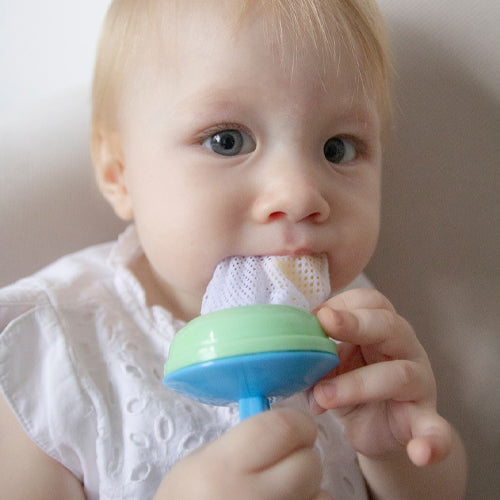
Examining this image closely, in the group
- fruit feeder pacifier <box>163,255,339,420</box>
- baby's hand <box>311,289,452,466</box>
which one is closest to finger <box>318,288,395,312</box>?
baby's hand <box>311,289,452,466</box>

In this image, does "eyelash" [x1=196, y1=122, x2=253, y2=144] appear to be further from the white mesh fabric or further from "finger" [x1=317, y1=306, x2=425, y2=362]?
"finger" [x1=317, y1=306, x2=425, y2=362]

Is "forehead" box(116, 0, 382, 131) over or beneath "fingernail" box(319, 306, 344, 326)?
over

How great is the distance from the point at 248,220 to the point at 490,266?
0.63 meters

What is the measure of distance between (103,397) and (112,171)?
36cm


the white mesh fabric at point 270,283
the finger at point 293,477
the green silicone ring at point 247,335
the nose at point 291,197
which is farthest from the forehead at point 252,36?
the finger at point 293,477

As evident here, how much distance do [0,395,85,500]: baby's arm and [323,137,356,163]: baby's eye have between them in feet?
1.82

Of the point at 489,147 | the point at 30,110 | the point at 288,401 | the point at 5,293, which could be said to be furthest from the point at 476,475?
the point at 30,110

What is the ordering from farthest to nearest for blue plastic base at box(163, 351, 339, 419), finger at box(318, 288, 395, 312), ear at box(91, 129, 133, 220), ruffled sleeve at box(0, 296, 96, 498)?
ear at box(91, 129, 133, 220) → ruffled sleeve at box(0, 296, 96, 498) → finger at box(318, 288, 395, 312) → blue plastic base at box(163, 351, 339, 419)

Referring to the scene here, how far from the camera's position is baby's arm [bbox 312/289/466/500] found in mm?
562

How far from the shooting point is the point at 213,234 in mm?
708

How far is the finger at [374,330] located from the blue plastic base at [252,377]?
43mm

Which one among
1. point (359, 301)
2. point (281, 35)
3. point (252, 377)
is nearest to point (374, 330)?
point (359, 301)

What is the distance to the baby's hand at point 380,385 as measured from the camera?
56cm

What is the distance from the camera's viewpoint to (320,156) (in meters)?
0.75
